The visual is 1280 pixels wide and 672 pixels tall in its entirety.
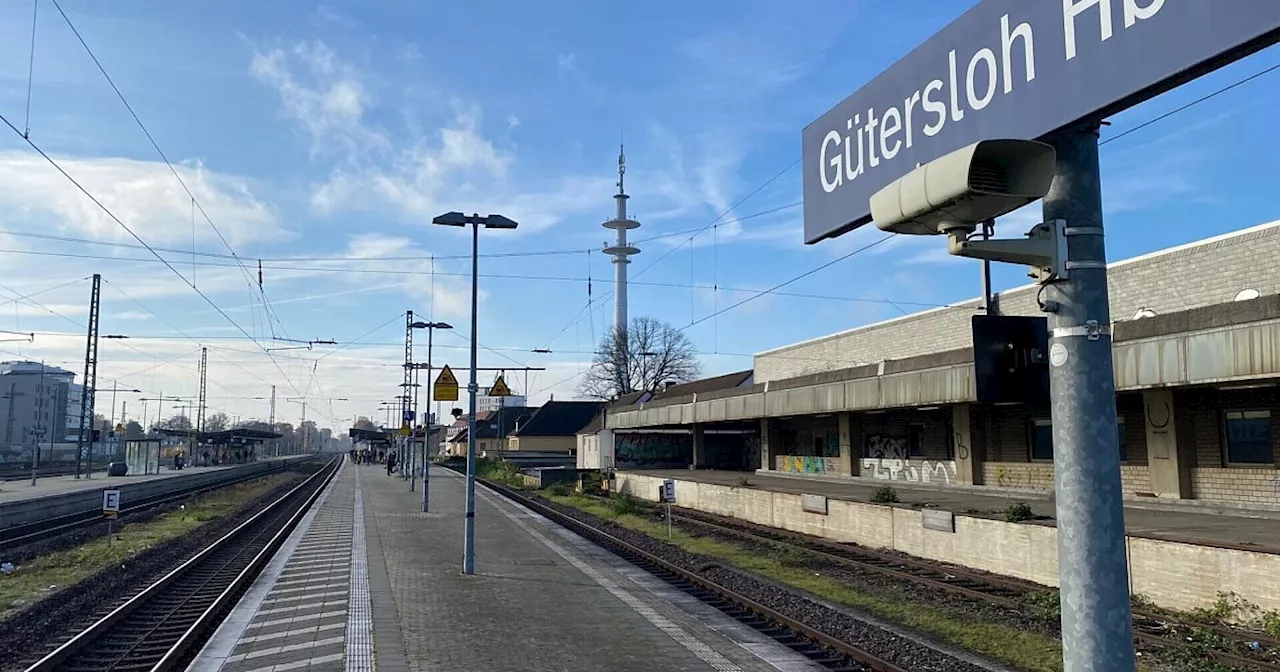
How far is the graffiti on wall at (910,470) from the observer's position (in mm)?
27047

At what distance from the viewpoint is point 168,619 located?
12648 millimetres

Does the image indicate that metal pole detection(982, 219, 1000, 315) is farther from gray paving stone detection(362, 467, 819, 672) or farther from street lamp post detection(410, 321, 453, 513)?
street lamp post detection(410, 321, 453, 513)

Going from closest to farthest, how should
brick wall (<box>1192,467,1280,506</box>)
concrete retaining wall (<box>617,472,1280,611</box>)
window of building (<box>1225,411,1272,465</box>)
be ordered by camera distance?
concrete retaining wall (<box>617,472,1280,611</box>) → brick wall (<box>1192,467,1280,506</box>) → window of building (<box>1225,411,1272,465</box>)

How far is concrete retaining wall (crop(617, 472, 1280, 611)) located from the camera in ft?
35.6

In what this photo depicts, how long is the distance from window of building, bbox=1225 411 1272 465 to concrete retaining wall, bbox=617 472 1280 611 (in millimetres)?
5965

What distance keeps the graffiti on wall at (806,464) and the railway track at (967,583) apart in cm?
897

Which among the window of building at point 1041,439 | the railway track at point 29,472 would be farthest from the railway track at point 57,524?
the window of building at point 1041,439

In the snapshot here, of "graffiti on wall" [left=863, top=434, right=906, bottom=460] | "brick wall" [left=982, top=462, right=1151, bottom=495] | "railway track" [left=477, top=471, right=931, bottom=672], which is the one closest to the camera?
"railway track" [left=477, top=471, right=931, bottom=672]

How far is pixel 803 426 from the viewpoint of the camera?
122ft

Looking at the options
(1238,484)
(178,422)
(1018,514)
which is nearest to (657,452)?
(1238,484)

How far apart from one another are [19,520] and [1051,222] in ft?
107

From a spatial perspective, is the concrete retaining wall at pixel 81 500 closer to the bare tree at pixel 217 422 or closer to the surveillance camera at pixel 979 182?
the surveillance camera at pixel 979 182

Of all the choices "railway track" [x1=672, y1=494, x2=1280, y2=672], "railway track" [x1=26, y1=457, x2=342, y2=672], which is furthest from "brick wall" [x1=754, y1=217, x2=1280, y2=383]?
"railway track" [x1=26, y1=457, x2=342, y2=672]

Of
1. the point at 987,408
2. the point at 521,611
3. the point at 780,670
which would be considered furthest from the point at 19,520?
the point at 987,408
